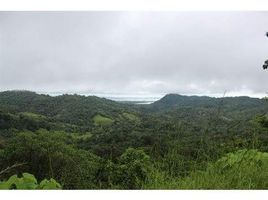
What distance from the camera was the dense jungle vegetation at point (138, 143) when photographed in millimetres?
2980

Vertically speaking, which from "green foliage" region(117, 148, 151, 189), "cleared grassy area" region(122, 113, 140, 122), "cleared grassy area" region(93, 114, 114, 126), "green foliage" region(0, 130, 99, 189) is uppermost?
"cleared grassy area" region(122, 113, 140, 122)

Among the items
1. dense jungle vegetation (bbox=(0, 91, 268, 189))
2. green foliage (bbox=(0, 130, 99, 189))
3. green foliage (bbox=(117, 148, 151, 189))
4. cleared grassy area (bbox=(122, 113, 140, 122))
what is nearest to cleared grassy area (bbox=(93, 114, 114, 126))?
dense jungle vegetation (bbox=(0, 91, 268, 189))

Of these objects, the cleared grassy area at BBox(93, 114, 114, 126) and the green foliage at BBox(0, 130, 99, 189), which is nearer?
the green foliage at BBox(0, 130, 99, 189)

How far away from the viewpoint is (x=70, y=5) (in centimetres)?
370

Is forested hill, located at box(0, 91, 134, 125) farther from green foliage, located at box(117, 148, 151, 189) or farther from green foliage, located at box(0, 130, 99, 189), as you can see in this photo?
green foliage, located at box(117, 148, 151, 189)

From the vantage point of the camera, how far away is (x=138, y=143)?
18.9 feet

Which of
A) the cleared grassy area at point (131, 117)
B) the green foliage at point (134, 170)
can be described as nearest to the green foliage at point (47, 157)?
the green foliage at point (134, 170)

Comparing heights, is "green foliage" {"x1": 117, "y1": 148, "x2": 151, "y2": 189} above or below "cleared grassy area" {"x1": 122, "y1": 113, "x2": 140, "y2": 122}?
below

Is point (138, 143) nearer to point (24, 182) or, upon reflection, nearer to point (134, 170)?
point (134, 170)

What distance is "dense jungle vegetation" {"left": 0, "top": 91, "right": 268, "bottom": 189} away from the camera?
2980 mm

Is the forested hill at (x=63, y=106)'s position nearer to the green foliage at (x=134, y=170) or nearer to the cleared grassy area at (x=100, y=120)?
the cleared grassy area at (x=100, y=120)
